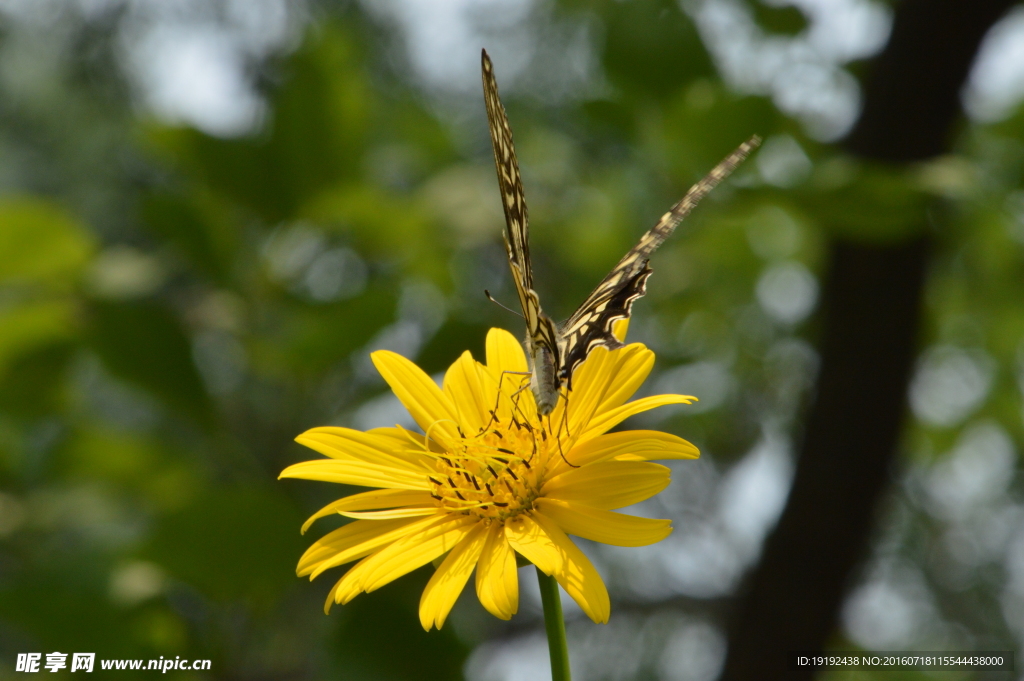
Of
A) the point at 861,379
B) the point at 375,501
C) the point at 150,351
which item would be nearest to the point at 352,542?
the point at 375,501

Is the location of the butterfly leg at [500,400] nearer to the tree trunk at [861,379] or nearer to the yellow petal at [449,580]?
the yellow petal at [449,580]

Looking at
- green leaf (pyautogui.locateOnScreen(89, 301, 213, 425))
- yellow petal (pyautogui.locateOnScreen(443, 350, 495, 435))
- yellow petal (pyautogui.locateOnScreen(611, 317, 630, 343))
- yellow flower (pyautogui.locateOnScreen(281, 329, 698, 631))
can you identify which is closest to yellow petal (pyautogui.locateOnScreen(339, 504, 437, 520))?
yellow flower (pyautogui.locateOnScreen(281, 329, 698, 631))

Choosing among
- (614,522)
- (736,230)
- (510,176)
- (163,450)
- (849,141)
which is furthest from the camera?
(736,230)

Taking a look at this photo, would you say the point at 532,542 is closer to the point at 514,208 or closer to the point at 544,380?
the point at 544,380

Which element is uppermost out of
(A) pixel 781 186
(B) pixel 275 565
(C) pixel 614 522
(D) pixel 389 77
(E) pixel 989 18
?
(D) pixel 389 77

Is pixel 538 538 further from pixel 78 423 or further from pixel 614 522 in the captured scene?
pixel 78 423

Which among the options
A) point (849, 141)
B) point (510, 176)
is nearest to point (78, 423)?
point (510, 176)

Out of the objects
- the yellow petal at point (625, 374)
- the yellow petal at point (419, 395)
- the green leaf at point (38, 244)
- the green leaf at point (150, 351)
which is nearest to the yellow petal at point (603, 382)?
the yellow petal at point (625, 374)

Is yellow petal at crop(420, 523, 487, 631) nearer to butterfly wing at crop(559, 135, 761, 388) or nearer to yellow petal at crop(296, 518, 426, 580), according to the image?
yellow petal at crop(296, 518, 426, 580)
